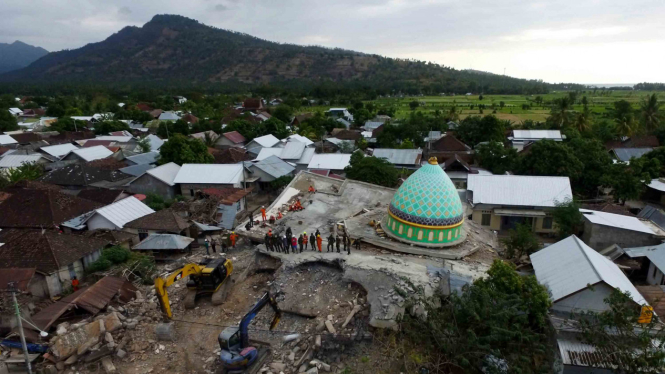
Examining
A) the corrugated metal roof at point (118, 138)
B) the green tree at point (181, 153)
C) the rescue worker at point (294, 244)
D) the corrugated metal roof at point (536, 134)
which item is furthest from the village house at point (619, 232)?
the corrugated metal roof at point (118, 138)

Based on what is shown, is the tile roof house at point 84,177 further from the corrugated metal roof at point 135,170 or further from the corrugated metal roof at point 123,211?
the corrugated metal roof at point 123,211

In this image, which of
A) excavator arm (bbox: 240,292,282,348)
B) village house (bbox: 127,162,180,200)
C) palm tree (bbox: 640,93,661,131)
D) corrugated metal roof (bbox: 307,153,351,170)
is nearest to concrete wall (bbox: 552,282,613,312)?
excavator arm (bbox: 240,292,282,348)

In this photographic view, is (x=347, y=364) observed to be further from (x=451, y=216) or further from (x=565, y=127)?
(x=565, y=127)

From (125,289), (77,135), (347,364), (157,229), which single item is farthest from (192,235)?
(77,135)

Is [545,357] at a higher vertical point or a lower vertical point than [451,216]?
lower

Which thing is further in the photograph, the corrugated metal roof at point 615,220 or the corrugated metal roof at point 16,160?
the corrugated metal roof at point 16,160

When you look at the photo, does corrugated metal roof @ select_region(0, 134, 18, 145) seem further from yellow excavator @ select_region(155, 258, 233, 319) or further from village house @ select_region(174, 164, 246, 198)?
yellow excavator @ select_region(155, 258, 233, 319)
